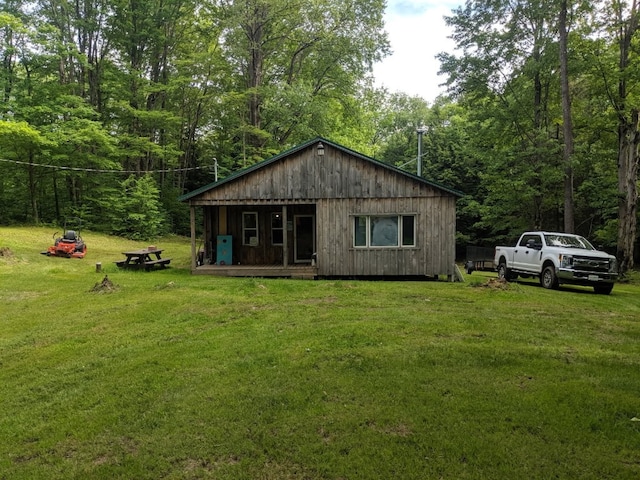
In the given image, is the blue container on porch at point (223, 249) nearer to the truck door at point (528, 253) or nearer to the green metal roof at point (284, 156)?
the green metal roof at point (284, 156)

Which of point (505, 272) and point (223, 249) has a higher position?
point (223, 249)

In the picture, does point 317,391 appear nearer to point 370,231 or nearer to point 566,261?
point 370,231

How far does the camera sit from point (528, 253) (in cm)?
1371

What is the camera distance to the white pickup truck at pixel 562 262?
39.1ft

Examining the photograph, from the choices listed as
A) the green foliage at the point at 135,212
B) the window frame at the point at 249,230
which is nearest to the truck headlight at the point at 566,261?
the window frame at the point at 249,230

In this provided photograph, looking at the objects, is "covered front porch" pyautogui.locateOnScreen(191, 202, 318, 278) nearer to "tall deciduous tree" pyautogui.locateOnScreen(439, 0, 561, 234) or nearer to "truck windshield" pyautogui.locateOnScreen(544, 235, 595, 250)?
"truck windshield" pyautogui.locateOnScreen(544, 235, 595, 250)

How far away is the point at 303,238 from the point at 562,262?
28.9 ft

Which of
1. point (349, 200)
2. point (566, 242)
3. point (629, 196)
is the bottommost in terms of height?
point (566, 242)

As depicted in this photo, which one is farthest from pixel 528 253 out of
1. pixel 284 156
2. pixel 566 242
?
pixel 284 156

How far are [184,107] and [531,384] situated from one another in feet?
115

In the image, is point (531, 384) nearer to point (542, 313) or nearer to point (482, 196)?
point (542, 313)

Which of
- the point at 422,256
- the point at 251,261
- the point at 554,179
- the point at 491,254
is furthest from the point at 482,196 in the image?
the point at 251,261

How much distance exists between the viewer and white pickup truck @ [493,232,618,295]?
11930 mm

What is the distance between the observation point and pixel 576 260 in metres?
12.0
